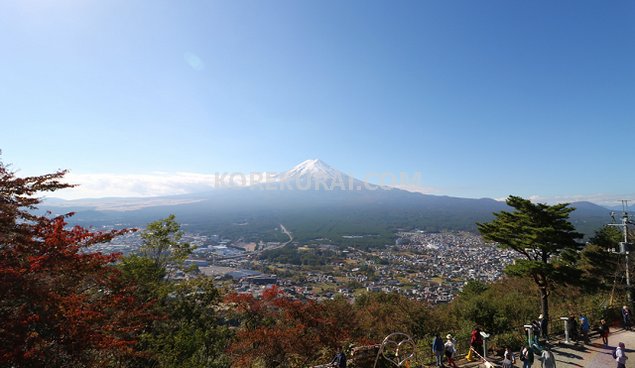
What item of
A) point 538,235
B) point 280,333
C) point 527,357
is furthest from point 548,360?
point 280,333

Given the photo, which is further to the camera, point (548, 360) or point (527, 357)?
point (527, 357)

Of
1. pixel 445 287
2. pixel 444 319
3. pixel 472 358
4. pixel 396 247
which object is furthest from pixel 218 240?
pixel 472 358

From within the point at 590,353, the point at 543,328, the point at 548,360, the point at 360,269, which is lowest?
the point at 360,269

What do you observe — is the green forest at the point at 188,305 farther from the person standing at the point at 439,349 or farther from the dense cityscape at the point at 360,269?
the dense cityscape at the point at 360,269

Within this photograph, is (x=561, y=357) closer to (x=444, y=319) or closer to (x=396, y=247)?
(x=444, y=319)

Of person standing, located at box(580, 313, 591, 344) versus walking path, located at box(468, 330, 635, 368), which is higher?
person standing, located at box(580, 313, 591, 344)

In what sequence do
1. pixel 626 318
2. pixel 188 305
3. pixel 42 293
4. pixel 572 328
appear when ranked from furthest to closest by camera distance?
pixel 188 305 → pixel 626 318 → pixel 572 328 → pixel 42 293

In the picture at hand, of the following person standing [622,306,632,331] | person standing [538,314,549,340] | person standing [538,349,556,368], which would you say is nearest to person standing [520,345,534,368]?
person standing [538,349,556,368]

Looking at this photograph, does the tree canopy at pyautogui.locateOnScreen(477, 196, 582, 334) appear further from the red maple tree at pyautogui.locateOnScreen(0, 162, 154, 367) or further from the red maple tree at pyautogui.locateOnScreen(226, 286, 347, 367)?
the red maple tree at pyautogui.locateOnScreen(0, 162, 154, 367)

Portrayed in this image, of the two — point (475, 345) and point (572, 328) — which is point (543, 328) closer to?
point (572, 328)

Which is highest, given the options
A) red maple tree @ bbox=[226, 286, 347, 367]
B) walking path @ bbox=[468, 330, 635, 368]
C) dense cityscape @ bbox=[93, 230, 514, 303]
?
walking path @ bbox=[468, 330, 635, 368]

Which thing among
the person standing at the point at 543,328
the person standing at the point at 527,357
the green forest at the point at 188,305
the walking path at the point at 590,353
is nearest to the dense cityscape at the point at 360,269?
the green forest at the point at 188,305
